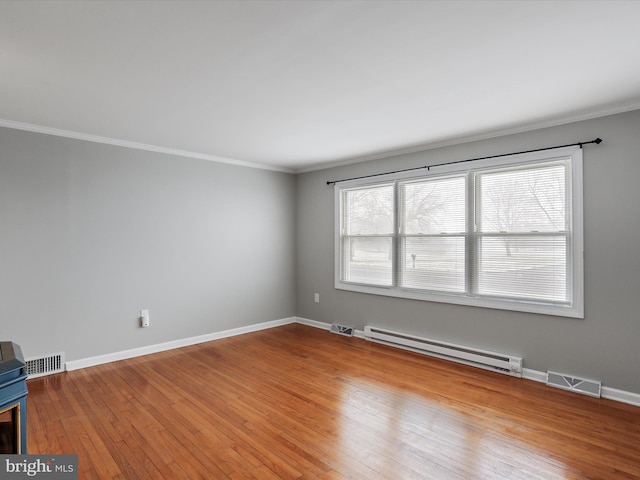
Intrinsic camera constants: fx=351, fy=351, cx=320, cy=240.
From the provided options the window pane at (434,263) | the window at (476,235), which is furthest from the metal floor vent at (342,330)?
the window pane at (434,263)

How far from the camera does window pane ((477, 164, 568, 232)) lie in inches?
134

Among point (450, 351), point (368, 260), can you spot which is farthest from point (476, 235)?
point (368, 260)

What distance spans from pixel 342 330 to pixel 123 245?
309 cm

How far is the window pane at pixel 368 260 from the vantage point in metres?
4.81

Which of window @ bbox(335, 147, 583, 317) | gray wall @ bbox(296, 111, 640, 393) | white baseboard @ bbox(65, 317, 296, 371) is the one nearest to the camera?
gray wall @ bbox(296, 111, 640, 393)

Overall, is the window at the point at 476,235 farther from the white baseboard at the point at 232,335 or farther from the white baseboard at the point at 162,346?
A: the white baseboard at the point at 162,346

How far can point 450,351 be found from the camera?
13.2 ft

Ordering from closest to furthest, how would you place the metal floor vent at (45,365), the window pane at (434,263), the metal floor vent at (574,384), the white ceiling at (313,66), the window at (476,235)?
the white ceiling at (313,66) < the metal floor vent at (574,384) < the window at (476,235) < the metal floor vent at (45,365) < the window pane at (434,263)

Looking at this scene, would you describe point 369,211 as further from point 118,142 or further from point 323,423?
point 118,142

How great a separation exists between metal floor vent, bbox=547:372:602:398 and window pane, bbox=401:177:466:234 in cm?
169

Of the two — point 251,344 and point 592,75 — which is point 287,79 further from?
point 251,344

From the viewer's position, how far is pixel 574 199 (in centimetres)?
328

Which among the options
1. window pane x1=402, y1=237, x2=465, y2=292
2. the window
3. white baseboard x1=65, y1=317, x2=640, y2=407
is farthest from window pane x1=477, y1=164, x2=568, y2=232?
white baseboard x1=65, y1=317, x2=640, y2=407

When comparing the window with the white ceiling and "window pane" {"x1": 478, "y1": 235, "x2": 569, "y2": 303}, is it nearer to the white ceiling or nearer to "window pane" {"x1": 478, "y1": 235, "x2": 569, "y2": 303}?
"window pane" {"x1": 478, "y1": 235, "x2": 569, "y2": 303}
